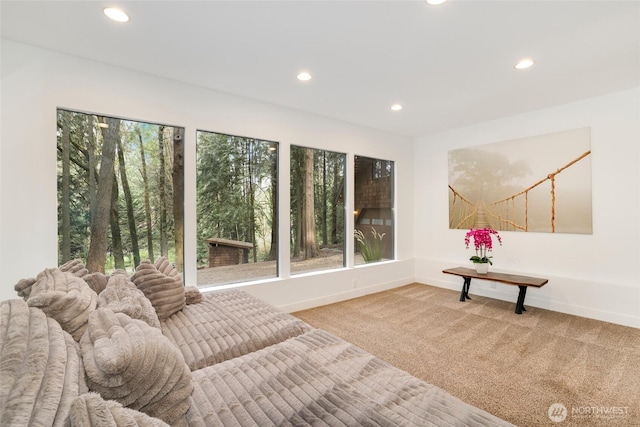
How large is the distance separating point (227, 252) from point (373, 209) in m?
2.53

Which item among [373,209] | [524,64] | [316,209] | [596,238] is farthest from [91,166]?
[596,238]

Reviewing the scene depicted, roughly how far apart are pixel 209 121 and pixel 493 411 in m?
3.57

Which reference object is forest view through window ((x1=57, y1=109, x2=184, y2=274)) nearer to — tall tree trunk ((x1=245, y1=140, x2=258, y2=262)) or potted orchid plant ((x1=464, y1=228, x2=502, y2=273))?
tall tree trunk ((x1=245, y1=140, x2=258, y2=262))

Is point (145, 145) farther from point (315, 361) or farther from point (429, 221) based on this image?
point (429, 221)

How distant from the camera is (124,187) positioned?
9.34 ft

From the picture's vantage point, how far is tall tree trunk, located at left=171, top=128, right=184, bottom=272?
308 centimetres

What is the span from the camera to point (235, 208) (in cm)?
351

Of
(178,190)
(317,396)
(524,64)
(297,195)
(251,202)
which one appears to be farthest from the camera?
(297,195)

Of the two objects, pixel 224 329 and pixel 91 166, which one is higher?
pixel 91 166

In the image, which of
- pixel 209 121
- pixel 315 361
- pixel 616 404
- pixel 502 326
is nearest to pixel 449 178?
pixel 502 326

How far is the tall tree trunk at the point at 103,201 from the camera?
2.71 m

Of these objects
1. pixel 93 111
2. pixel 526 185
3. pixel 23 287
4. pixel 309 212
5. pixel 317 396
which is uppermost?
pixel 93 111

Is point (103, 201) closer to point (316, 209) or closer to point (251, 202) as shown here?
point (251, 202)

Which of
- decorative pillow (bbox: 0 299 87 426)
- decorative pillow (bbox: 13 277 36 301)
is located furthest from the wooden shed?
decorative pillow (bbox: 0 299 87 426)
